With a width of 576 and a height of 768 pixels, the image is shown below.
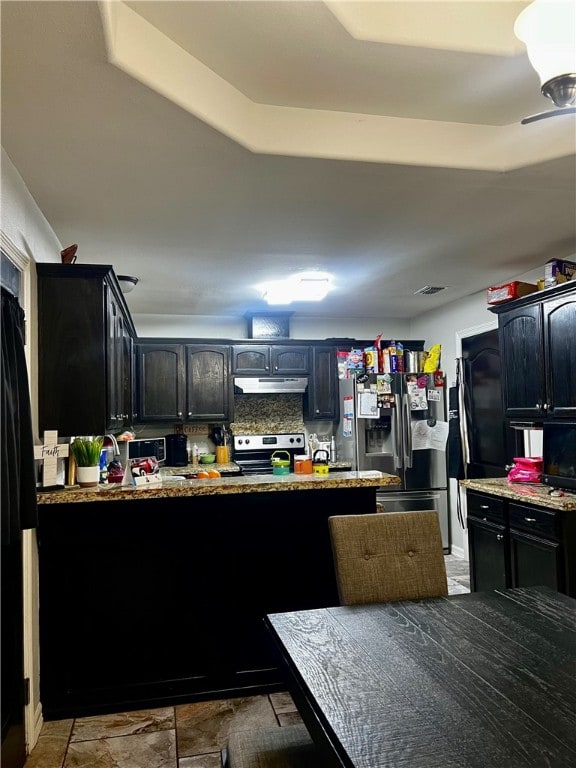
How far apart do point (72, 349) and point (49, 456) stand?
0.54 meters

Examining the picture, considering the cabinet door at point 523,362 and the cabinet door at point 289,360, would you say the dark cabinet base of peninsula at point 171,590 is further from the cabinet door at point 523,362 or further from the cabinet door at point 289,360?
the cabinet door at point 289,360

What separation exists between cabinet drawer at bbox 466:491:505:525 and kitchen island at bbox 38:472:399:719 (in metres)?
0.95

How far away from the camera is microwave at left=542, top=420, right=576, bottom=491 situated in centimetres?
312

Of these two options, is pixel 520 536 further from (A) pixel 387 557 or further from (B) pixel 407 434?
(B) pixel 407 434

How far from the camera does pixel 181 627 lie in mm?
2723

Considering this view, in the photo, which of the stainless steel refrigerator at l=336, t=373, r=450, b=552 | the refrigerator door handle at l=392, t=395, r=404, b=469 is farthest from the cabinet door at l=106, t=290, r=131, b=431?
the refrigerator door handle at l=392, t=395, r=404, b=469

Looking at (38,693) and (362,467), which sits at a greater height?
(362,467)

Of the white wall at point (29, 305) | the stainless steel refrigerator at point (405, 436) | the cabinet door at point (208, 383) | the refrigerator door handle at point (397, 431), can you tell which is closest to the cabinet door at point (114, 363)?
the white wall at point (29, 305)

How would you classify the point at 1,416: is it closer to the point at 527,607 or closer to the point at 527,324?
the point at 527,607

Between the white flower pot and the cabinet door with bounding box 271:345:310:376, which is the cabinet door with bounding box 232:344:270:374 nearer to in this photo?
the cabinet door with bounding box 271:345:310:376

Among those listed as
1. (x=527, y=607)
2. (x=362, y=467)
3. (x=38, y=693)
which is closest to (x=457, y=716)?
(x=527, y=607)

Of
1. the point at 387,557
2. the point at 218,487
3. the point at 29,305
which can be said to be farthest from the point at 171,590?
the point at 29,305

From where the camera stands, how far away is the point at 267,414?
607 cm

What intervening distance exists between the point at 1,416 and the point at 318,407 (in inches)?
168
